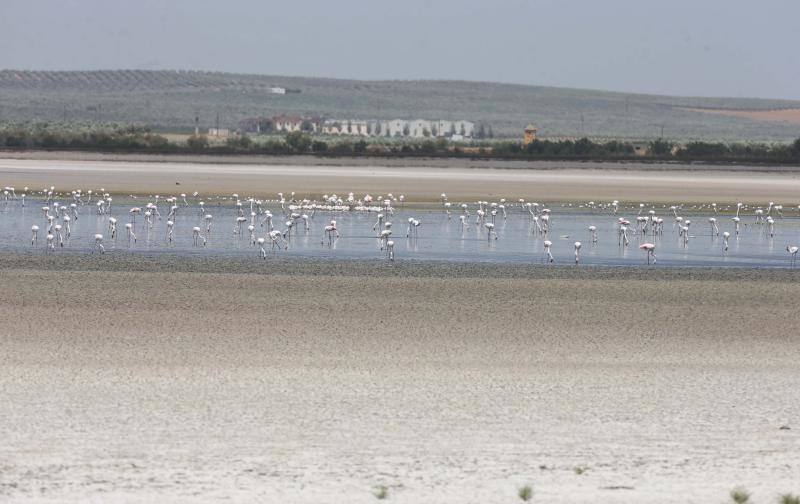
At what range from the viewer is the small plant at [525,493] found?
7707mm

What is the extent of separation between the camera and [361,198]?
37531 mm

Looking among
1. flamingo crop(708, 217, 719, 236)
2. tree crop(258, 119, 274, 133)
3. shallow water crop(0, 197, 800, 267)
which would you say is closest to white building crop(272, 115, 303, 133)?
tree crop(258, 119, 274, 133)

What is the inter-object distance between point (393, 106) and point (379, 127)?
41115mm

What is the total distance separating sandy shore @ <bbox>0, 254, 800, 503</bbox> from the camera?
8.13 m

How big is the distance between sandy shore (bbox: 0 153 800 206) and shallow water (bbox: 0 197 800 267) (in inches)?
267

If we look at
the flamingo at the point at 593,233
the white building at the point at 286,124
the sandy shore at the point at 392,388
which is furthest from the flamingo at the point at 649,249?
the white building at the point at 286,124

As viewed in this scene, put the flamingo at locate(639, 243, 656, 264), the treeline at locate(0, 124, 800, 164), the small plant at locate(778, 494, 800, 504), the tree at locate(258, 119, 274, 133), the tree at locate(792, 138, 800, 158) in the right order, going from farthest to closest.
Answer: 1. the tree at locate(258, 119, 274, 133)
2. the tree at locate(792, 138, 800, 158)
3. the treeline at locate(0, 124, 800, 164)
4. the flamingo at locate(639, 243, 656, 264)
5. the small plant at locate(778, 494, 800, 504)

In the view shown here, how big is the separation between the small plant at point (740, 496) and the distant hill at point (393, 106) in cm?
12058

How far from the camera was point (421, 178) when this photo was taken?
48.0 meters

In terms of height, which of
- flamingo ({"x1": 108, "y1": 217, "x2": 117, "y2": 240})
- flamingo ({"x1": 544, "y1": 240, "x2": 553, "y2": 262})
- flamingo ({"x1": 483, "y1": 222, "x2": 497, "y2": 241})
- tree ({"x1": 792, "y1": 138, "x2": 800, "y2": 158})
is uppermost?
tree ({"x1": 792, "y1": 138, "x2": 800, "y2": 158})

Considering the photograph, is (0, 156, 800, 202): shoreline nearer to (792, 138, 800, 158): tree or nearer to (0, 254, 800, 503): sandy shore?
(792, 138, 800, 158): tree

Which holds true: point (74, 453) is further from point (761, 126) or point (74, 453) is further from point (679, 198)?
point (761, 126)

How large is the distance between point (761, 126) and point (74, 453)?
162174mm

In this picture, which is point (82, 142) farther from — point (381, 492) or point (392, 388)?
point (381, 492)
